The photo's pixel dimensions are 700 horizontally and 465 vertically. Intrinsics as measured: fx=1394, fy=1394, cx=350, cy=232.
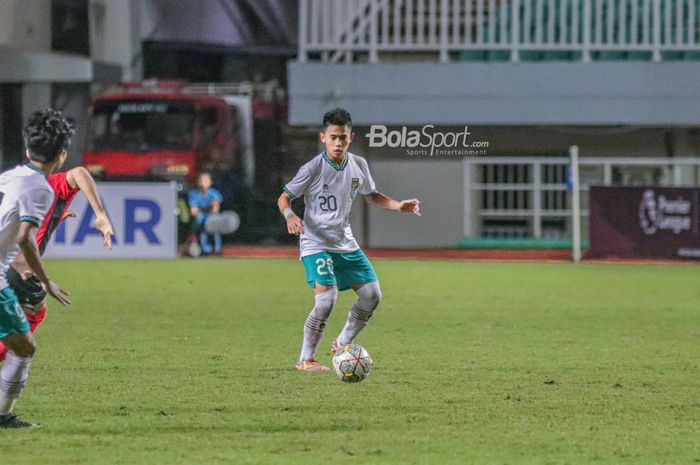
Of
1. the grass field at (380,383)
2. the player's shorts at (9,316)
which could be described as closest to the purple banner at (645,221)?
the grass field at (380,383)

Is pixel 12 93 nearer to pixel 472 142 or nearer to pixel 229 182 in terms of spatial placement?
pixel 229 182

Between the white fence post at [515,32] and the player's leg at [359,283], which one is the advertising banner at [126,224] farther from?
the player's leg at [359,283]

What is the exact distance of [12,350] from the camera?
725cm

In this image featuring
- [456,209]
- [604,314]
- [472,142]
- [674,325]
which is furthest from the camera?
[456,209]

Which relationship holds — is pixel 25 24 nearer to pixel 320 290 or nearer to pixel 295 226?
pixel 320 290

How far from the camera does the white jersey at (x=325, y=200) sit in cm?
994

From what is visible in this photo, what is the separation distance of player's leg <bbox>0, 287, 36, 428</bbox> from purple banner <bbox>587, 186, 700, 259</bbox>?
17.8 metres

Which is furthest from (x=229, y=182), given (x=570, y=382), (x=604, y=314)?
(x=570, y=382)

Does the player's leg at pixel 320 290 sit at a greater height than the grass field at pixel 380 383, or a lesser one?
greater

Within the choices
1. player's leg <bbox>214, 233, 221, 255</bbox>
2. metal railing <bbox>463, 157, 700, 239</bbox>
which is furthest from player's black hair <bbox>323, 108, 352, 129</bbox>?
metal railing <bbox>463, 157, 700, 239</bbox>

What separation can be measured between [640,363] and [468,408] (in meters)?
2.83

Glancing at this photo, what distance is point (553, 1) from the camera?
95.1ft

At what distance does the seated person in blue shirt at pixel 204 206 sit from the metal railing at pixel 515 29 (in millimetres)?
3494

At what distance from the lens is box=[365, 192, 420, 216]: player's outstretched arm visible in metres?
9.71
